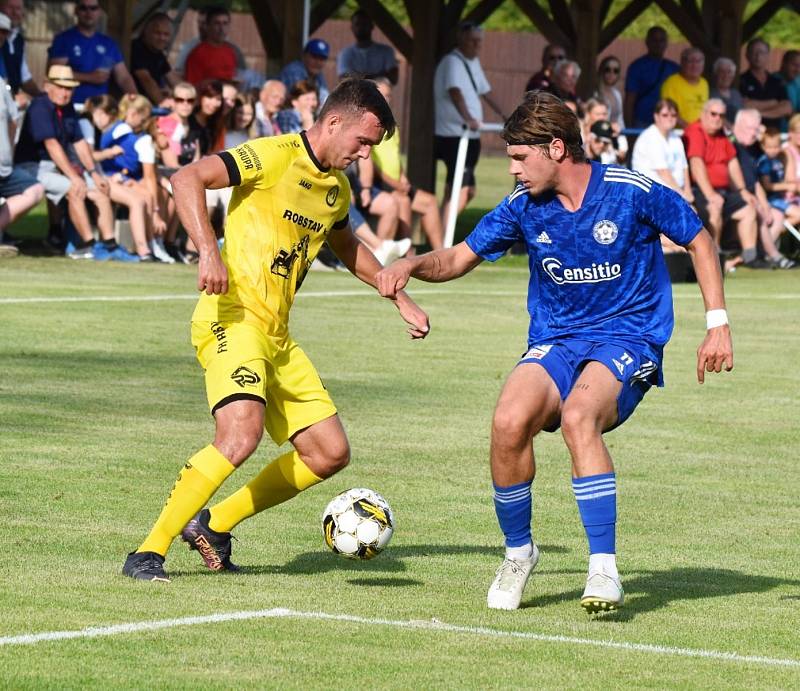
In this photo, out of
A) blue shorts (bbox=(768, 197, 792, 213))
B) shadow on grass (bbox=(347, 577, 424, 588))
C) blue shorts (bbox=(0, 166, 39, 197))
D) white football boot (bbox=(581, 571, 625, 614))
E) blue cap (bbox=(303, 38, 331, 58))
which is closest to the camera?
white football boot (bbox=(581, 571, 625, 614))

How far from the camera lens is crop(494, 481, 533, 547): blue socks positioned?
268 inches

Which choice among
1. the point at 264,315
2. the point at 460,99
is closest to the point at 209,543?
the point at 264,315

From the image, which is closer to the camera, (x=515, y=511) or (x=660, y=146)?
(x=515, y=511)

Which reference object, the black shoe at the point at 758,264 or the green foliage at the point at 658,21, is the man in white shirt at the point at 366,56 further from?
the green foliage at the point at 658,21

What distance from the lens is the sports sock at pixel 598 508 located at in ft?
21.6

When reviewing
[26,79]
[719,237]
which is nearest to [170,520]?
[26,79]

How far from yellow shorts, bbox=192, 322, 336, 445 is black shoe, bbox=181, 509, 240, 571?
458mm

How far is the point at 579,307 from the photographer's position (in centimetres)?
704

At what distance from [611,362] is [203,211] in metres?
1.62

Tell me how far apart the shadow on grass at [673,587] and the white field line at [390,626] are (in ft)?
1.60

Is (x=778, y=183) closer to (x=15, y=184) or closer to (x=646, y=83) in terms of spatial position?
(x=646, y=83)

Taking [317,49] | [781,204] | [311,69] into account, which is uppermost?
[317,49]

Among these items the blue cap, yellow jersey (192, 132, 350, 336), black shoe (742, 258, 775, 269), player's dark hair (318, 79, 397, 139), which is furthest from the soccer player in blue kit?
black shoe (742, 258, 775, 269)

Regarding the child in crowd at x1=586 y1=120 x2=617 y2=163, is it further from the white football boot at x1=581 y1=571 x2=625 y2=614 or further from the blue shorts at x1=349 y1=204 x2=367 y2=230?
the white football boot at x1=581 y1=571 x2=625 y2=614
